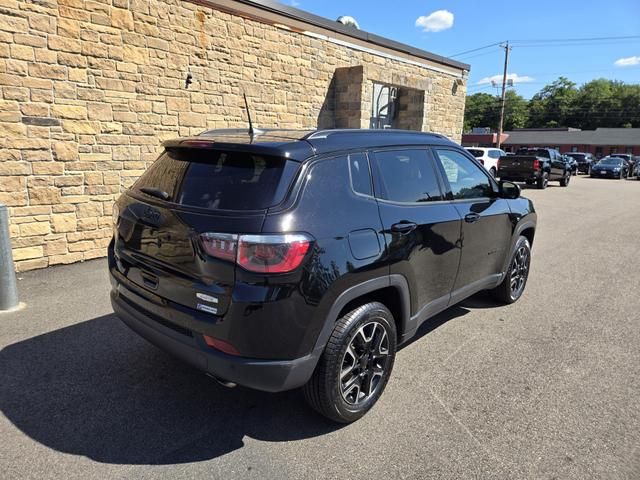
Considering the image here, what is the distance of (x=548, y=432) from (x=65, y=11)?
279 inches

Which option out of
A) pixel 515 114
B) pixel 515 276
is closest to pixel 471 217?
pixel 515 276

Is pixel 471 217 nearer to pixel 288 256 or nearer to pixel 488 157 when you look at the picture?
pixel 288 256

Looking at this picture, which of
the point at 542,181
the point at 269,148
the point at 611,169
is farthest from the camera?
the point at 611,169

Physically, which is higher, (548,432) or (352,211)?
(352,211)

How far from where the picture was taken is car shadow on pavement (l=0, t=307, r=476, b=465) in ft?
8.79

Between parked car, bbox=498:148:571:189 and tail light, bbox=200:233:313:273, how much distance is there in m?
21.5

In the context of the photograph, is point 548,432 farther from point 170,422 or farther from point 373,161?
point 170,422

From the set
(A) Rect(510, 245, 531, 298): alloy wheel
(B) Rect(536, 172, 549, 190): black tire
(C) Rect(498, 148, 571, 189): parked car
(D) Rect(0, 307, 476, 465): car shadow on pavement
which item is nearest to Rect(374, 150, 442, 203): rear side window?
(D) Rect(0, 307, 476, 465): car shadow on pavement

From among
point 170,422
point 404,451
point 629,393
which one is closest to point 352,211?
point 404,451

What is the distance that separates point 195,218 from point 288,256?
1.94 feet

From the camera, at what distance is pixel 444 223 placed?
3531mm

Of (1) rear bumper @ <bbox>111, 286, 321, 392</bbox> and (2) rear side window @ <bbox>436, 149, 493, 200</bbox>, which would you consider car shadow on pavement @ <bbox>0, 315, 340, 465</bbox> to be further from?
(2) rear side window @ <bbox>436, 149, 493, 200</bbox>

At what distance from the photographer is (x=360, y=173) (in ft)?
9.76

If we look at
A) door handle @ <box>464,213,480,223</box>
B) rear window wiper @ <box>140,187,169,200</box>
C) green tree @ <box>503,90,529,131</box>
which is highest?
green tree @ <box>503,90,529,131</box>
